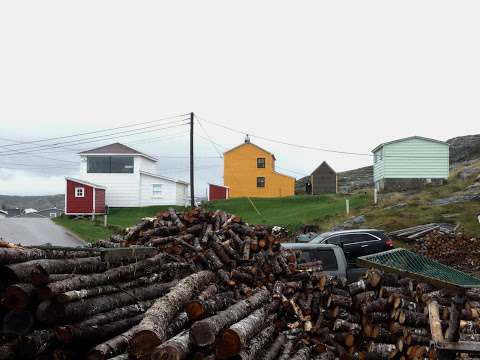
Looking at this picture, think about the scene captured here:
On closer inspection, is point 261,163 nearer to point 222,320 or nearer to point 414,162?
point 414,162

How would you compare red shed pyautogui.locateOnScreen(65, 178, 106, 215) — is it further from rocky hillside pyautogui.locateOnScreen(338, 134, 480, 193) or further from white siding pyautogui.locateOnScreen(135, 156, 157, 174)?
rocky hillside pyautogui.locateOnScreen(338, 134, 480, 193)

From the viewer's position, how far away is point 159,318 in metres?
6.55

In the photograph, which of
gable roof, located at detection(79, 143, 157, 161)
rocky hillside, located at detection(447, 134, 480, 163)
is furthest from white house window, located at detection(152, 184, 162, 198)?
rocky hillside, located at detection(447, 134, 480, 163)

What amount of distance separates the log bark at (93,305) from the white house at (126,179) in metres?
40.3

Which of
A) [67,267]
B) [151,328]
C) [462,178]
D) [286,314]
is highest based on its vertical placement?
[462,178]

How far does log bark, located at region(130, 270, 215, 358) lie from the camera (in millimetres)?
5828

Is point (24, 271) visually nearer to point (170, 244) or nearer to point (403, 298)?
point (170, 244)

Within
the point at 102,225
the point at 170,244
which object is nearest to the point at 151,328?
the point at 170,244

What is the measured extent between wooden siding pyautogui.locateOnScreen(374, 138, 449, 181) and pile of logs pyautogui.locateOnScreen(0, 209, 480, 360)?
103ft

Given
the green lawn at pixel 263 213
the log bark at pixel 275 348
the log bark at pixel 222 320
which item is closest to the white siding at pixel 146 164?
the green lawn at pixel 263 213

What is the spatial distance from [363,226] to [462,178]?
1833 centimetres

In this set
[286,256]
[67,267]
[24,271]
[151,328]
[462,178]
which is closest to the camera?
[151,328]

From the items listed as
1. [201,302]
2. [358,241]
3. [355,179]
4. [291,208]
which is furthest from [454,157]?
[201,302]

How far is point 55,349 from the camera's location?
6.42m
